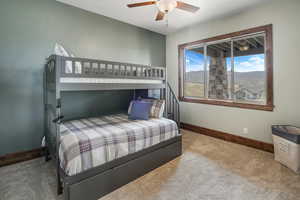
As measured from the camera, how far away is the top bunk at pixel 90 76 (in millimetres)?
1806

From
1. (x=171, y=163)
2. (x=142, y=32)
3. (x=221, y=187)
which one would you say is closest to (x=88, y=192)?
(x=171, y=163)

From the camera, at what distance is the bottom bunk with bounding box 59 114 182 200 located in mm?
1551

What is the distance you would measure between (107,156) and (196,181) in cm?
116

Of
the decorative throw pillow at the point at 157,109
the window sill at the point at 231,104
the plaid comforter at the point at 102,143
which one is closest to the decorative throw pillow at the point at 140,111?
Answer: the decorative throw pillow at the point at 157,109

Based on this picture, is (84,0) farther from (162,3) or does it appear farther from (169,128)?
(169,128)

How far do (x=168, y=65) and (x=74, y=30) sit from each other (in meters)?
2.63

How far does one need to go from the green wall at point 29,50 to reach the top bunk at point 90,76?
1.57ft

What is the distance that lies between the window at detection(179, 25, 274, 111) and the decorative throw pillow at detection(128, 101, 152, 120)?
178 centimetres

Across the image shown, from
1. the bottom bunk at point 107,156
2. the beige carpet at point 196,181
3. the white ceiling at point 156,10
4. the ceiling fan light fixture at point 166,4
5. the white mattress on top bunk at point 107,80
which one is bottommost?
the beige carpet at point 196,181

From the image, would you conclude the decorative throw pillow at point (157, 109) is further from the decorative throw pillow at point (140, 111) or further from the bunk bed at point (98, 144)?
the bunk bed at point (98, 144)

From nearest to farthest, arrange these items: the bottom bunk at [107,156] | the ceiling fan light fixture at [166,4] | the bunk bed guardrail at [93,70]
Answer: the bottom bunk at [107,156], the bunk bed guardrail at [93,70], the ceiling fan light fixture at [166,4]

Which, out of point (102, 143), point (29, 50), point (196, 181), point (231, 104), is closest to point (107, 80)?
point (102, 143)

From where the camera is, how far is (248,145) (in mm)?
3098

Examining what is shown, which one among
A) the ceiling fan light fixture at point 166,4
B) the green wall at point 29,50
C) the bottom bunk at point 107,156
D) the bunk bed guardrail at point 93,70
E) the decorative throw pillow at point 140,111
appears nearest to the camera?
the bottom bunk at point 107,156
